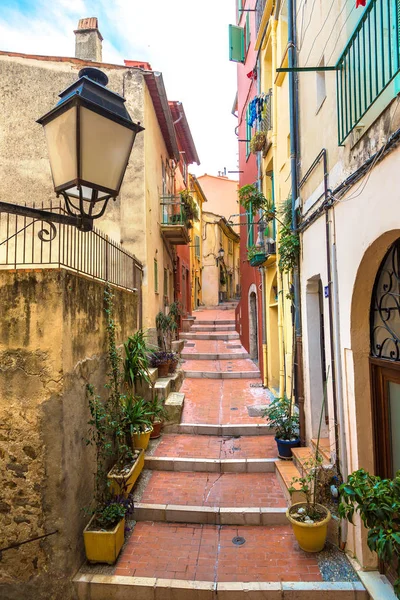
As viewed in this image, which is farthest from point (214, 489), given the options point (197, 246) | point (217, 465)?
point (197, 246)

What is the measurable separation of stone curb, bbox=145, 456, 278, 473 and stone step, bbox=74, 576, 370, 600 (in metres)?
2.39

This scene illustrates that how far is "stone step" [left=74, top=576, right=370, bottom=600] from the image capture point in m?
4.16

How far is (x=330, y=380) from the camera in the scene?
17.1 feet

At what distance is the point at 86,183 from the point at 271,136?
26.4ft

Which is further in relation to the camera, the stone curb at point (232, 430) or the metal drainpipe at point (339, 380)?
the stone curb at point (232, 430)

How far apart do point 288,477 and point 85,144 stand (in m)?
5.51

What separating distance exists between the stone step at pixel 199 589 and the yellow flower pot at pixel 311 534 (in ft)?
1.45

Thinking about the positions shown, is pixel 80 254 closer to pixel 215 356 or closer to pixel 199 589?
pixel 199 589

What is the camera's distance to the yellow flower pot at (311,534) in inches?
181

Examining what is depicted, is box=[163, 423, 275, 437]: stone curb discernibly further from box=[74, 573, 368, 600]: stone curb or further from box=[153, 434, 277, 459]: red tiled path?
box=[74, 573, 368, 600]: stone curb

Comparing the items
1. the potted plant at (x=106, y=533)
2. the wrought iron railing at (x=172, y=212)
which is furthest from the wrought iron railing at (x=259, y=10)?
the potted plant at (x=106, y=533)

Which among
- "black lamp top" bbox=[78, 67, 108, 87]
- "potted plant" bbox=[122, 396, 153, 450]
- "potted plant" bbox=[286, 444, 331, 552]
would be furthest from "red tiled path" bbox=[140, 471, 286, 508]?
"black lamp top" bbox=[78, 67, 108, 87]

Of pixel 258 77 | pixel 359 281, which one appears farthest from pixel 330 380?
pixel 258 77

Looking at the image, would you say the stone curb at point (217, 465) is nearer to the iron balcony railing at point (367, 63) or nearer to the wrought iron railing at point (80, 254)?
the wrought iron railing at point (80, 254)
